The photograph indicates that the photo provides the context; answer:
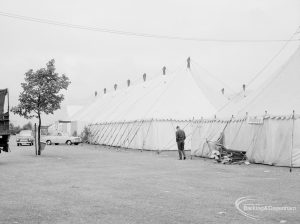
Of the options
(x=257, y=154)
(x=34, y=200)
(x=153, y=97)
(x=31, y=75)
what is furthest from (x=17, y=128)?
(x=34, y=200)

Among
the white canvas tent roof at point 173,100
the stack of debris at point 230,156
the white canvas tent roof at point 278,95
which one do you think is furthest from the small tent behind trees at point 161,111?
the stack of debris at point 230,156

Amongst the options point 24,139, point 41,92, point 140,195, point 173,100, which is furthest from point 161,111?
point 140,195

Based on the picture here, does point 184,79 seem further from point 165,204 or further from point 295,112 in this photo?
point 165,204

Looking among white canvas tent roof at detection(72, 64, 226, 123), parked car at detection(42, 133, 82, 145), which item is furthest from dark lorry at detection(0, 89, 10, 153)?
parked car at detection(42, 133, 82, 145)

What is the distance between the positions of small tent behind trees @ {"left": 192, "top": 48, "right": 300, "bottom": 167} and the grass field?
12.3 feet

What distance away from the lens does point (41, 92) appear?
27.1 metres

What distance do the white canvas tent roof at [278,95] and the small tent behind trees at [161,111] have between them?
232 inches

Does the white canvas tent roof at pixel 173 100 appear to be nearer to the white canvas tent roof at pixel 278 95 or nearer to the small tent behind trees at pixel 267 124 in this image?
the small tent behind trees at pixel 267 124

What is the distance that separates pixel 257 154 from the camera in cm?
2142

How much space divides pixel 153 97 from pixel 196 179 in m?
23.0

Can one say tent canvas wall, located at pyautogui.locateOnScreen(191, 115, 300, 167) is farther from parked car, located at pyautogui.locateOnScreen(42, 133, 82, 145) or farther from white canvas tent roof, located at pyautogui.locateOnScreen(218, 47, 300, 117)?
parked car, located at pyautogui.locateOnScreen(42, 133, 82, 145)

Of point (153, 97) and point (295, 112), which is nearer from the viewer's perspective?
point (295, 112)

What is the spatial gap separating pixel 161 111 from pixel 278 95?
12638 millimetres

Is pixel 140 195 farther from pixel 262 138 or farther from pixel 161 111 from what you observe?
pixel 161 111
